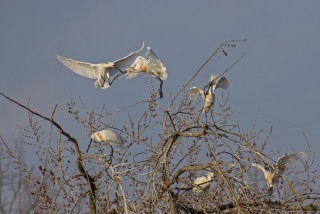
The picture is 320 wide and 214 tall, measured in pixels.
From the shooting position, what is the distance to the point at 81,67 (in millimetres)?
7496

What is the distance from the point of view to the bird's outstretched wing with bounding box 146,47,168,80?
22.0 ft

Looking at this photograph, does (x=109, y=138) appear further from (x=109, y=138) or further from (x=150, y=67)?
(x=150, y=67)

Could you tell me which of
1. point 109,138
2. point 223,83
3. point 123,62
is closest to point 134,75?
point 123,62

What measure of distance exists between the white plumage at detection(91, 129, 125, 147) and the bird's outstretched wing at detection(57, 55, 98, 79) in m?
2.10

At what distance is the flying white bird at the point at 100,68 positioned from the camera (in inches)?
291

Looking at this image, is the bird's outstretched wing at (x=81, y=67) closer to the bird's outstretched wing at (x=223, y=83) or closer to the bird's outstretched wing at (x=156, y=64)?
the bird's outstretched wing at (x=156, y=64)

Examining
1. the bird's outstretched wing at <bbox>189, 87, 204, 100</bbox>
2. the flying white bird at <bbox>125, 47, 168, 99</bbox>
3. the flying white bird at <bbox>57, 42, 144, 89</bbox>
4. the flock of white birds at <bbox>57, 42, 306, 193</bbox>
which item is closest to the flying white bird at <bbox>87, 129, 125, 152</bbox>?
the flock of white birds at <bbox>57, 42, 306, 193</bbox>

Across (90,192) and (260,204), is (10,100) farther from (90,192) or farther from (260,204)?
(260,204)

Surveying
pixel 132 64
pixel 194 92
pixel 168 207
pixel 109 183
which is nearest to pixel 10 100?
pixel 109 183

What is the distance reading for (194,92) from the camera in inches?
252

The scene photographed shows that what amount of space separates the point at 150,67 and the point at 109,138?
172cm

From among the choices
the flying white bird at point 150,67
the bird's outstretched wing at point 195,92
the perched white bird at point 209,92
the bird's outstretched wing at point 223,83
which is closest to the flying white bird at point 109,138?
the perched white bird at point 209,92

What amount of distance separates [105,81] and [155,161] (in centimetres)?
355

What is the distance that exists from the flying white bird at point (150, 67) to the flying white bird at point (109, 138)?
1460 mm
